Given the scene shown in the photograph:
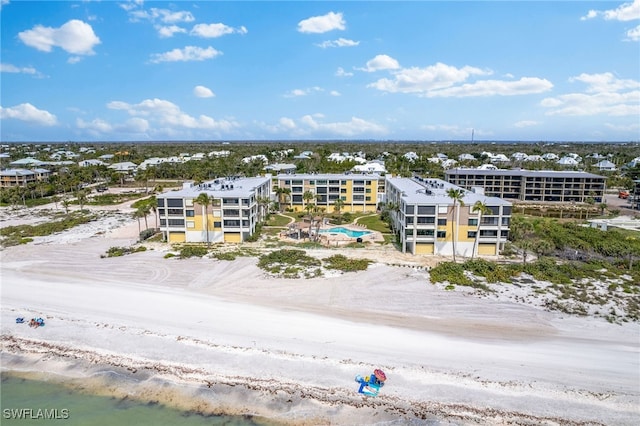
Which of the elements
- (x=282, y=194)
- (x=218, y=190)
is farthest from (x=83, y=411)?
(x=282, y=194)

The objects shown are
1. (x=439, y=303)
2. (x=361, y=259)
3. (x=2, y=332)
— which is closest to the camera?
(x=2, y=332)

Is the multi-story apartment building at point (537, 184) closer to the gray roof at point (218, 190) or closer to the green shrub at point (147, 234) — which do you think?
the gray roof at point (218, 190)

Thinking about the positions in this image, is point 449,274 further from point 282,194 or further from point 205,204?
point 282,194

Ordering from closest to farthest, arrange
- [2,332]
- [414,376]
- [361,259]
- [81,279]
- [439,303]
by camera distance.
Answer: [414,376] → [2,332] → [439,303] → [81,279] → [361,259]

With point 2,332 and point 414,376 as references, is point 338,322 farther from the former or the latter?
point 2,332

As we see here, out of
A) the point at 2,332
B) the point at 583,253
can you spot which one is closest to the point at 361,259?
the point at 583,253

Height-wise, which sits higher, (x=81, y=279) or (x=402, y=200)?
(x=402, y=200)

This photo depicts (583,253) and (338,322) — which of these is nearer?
(338,322)

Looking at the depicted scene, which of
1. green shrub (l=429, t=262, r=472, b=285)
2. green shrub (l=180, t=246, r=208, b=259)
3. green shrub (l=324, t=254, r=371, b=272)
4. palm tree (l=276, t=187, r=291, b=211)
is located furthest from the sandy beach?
palm tree (l=276, t=187, r=291, b=211)
